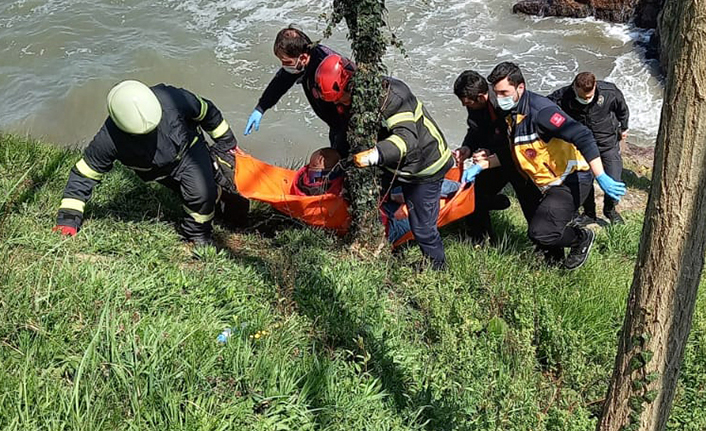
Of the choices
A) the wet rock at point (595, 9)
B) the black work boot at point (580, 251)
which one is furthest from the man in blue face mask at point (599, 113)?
the wet rock at point (595, 9)

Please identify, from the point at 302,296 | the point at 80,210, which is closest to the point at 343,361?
the point at 302,296

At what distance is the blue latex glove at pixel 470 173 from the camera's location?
5059 mm

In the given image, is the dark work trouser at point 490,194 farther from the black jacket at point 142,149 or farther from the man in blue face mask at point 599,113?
the black jacket at point 142,149

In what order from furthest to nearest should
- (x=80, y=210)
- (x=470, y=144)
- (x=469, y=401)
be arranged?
1. (x=470, y=144)
2. (x=80, y=210)
3. (x=469, y=401)

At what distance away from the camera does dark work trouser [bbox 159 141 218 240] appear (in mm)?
4703

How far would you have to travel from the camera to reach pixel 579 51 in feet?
45.9

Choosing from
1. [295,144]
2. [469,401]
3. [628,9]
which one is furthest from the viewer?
[628,9]

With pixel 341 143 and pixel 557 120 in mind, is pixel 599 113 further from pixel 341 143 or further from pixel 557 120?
pixel 341 143

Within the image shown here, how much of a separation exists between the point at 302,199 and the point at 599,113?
3.03 metres

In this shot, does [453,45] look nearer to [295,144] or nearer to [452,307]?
[295,144]

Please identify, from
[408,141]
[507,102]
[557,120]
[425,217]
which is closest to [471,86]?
[507,102]

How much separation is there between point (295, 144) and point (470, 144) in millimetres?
5172

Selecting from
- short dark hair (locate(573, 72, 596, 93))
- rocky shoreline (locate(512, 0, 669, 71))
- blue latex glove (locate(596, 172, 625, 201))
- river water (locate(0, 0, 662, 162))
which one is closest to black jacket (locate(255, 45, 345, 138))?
blue latex glove (locate(596, 172, 625, 201))

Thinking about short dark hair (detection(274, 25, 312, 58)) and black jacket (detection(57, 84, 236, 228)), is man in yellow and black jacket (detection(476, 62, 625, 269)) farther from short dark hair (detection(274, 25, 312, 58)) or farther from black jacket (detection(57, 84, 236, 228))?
black jacket (detection(57, 84, 236, 228))
